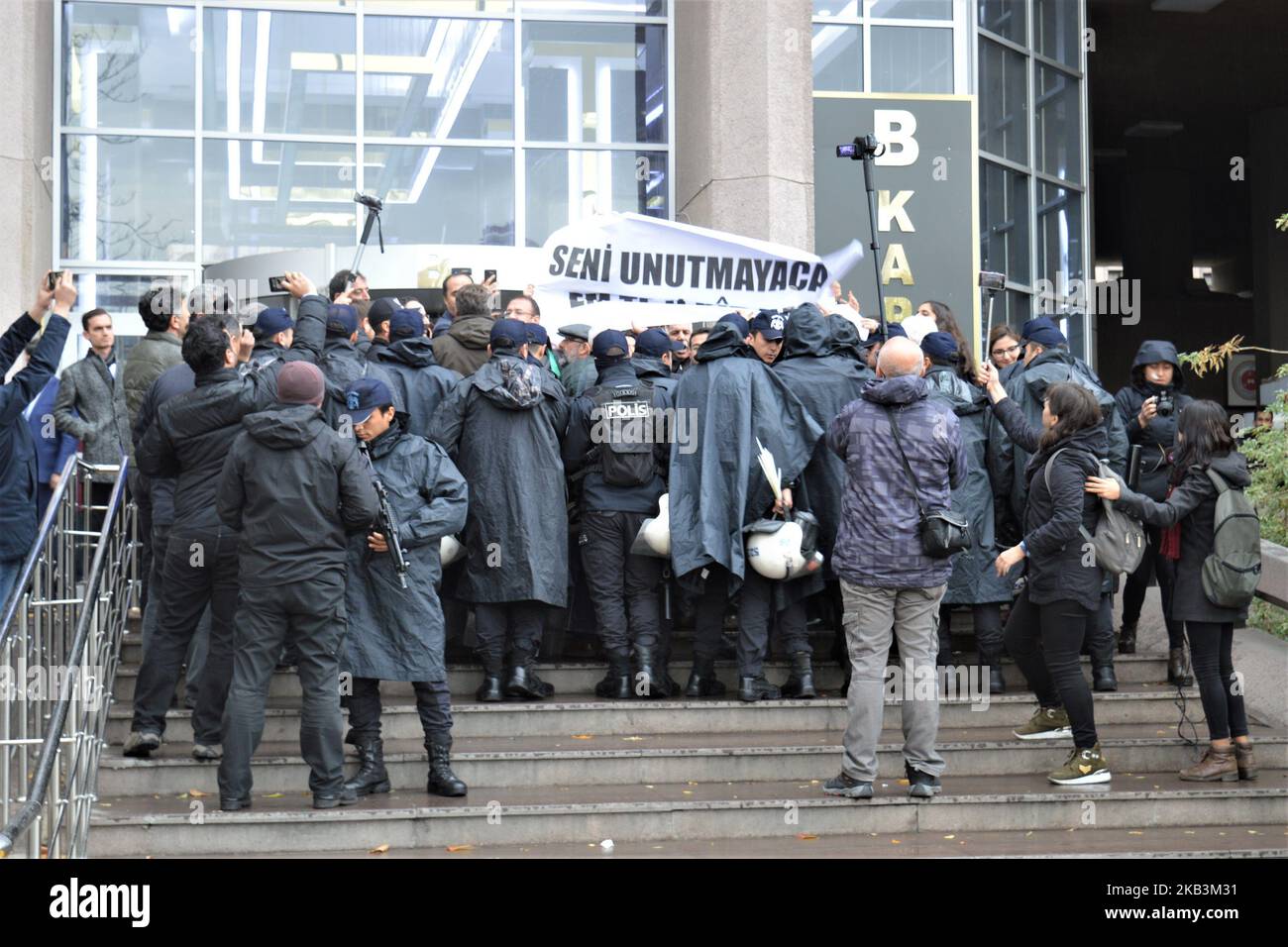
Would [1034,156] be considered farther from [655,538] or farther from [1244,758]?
[1244,758]

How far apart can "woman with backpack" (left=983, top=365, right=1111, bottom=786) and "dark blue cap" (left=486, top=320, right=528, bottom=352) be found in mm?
2792

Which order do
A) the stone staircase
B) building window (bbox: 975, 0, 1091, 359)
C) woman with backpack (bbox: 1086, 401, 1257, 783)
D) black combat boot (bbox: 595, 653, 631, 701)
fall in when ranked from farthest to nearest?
building window (bbox: 975, 0, 1091, 359), black combat boot (bbox: 595, 653, 631, 701), woman with backpack (bbox: 1086, 401, 1257, 783), the stone staircase

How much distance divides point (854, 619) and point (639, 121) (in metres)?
11.0

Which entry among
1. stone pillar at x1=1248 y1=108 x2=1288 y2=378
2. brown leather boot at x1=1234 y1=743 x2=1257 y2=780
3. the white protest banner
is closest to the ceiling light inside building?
stone pillar at x1=1248 y1=108 x2=1288 y2=378

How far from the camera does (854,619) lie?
777 cm

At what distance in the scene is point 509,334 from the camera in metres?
8.99

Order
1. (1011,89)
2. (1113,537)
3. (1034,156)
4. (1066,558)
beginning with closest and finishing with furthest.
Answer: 1. (1066,558)
2. (1113,537)
3. (1011,89)
4. (1034,156)

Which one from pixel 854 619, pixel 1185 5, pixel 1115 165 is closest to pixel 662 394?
pixel 854 619

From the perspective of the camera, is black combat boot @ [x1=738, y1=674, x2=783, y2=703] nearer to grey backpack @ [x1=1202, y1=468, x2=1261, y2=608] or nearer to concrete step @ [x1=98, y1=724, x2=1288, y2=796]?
concrete step @ [x1=98, y1=724, x2=1288, y2=796]

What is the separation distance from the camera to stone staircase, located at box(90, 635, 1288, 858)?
7234 millimetres

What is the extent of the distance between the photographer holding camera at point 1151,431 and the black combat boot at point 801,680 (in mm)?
2168

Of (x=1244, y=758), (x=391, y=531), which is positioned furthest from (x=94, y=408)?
(x=1244, y=758)

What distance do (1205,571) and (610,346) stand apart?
3.38m
